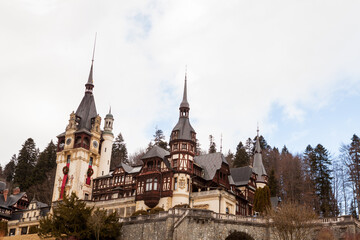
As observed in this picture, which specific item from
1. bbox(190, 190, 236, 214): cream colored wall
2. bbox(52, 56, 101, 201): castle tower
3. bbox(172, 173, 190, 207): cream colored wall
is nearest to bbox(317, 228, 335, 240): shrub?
bbox(190, 190, 236, 214): cream colored wall

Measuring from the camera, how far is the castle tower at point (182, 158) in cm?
5381

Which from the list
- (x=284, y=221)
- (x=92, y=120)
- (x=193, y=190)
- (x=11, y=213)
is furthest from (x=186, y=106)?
(x=11, y=213)

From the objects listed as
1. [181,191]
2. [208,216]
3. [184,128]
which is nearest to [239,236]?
[208,216]

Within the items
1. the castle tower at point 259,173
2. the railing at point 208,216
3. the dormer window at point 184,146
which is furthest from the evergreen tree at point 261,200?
the castle tower at point 259,173

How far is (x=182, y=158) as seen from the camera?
55.3 metres

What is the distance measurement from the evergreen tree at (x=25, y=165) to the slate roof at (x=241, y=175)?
135 feet

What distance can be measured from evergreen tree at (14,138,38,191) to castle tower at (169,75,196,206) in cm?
4056

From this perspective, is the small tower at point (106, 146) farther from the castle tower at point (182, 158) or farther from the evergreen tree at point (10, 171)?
the evergreen tree at point (10, 171)

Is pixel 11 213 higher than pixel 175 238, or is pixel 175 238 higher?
pixel 11 213

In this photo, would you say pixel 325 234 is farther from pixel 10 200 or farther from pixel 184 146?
pixel 10 200

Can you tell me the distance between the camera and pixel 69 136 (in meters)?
70.4

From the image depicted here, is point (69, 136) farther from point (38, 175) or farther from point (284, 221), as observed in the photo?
point (284, 221)

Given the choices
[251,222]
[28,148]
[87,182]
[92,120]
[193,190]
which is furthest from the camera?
[28,148]

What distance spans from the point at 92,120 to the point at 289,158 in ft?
121
